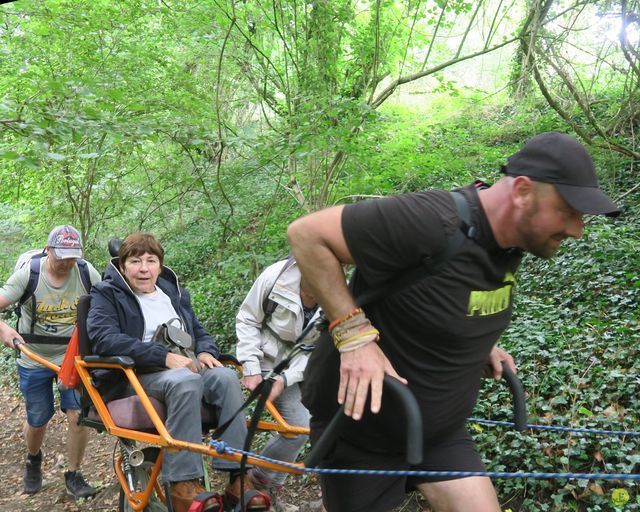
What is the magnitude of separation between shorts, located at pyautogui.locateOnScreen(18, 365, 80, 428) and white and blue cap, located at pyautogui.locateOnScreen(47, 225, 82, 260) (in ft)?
3.68

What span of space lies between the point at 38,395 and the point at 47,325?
2.15 ft

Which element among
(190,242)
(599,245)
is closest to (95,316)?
(599,245)

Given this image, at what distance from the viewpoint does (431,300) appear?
2.15 m

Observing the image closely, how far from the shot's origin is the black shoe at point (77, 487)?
536 cm

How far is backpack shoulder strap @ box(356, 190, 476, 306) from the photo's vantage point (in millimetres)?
2088

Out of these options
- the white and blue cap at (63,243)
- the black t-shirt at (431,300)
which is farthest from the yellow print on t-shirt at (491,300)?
the white and blue cap at (63,243)

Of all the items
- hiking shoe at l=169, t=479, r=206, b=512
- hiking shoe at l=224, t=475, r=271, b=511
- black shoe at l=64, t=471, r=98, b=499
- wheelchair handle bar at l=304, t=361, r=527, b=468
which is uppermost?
wheelchair handle bar at l=304, t=361, r=527, b=468

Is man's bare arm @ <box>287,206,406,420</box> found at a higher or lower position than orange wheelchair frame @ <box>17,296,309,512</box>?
higher

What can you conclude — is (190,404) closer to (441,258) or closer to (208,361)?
(208,361)

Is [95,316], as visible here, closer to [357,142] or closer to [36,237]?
[357,142]

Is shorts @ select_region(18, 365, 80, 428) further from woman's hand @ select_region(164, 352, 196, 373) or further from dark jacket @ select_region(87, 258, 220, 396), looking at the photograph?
woman's hand @ select_region(164, 352, 196, 373)

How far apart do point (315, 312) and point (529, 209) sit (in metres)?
2.17

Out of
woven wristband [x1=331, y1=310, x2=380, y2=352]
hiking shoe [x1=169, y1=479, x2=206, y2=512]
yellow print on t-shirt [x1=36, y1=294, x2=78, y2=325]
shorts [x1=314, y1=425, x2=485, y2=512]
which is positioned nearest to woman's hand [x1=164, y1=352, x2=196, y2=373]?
hiking shoe [x1=169, y1=479, x2=206, y2=512]

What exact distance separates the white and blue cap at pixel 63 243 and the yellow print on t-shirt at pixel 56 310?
0.46 metres
